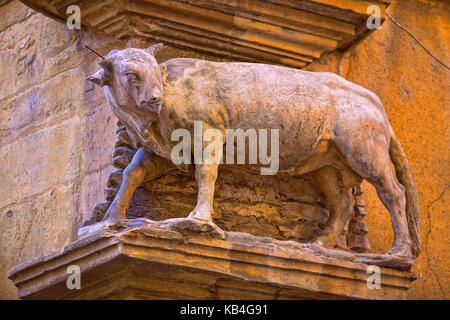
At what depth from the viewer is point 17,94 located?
4.71 meters

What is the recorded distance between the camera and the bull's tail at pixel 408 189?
421cm

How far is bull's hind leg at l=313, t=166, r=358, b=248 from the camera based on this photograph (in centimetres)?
423

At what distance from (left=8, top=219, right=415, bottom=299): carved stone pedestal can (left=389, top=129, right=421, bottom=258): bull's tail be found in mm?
213

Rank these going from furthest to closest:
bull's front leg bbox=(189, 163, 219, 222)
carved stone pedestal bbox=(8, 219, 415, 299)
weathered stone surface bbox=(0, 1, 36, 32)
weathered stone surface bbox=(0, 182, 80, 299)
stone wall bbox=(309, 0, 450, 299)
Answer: weathered stone surface bbox=(0, 1, 36, 32), stone wall bbox=(309, 0, 450, 299), weathered stone surface bbox=(0, 182, 80, 299), bull's front leg bbox=(189, 163, 219, 222), carved stone pedestal bbox=(8, 219, 415, 299)

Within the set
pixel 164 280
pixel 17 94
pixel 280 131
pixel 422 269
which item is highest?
pixel 17 94

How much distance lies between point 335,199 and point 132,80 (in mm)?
1053

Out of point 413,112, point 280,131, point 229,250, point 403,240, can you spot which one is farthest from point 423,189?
point 229,250

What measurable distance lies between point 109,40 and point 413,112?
1.50 m

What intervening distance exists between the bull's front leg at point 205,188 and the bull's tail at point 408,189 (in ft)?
2.75

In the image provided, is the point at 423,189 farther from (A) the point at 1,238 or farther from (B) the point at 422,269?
(A) the point at 1,238

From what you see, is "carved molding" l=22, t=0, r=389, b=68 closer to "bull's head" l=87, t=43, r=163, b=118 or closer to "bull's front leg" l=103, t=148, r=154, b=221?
"bull's head" l=87, t=43, r=163, b=118

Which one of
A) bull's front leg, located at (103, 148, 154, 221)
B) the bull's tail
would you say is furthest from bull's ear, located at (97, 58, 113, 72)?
the bull's tail

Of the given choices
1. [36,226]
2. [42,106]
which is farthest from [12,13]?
[36,226]

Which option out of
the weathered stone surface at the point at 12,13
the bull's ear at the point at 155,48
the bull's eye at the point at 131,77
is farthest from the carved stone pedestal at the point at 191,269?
the weathered stone surface at the point at 12,13
